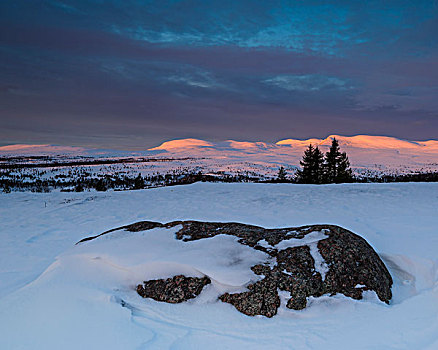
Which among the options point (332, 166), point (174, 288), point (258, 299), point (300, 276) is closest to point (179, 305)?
point (174, 288)

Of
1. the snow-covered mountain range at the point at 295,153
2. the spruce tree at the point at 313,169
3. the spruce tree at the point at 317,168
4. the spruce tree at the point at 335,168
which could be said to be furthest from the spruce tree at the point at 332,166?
the snow-covered mountain range at the point at 295,153

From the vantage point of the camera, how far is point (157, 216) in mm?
11297

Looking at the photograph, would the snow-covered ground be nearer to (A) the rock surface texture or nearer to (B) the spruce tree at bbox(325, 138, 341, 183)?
(A) the rock surface texture

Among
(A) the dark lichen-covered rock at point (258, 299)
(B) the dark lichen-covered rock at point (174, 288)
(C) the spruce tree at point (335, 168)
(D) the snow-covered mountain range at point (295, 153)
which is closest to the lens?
(A) the dark lichen-covered rock at point (258, 299)

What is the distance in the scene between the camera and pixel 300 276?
4031mm

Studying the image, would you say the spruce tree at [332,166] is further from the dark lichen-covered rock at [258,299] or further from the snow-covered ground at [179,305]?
the dark lichen-covered rock at [258,299]

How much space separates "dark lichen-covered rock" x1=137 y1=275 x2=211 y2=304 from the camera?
13.1 ft

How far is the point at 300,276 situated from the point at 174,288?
6.27 ft

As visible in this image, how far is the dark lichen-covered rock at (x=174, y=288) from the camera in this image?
3.99 m

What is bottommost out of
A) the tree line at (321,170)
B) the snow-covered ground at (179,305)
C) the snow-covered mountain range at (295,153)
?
the snow-covered ground at (179,305)

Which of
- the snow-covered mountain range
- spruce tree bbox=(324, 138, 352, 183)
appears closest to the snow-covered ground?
spruce tree bbox=(324, 138, 352, 183)

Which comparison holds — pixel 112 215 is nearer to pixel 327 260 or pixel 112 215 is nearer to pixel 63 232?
pixel 63 232

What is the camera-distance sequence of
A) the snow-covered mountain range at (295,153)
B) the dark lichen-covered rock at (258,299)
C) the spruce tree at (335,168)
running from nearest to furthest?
1. the dark lichen-covered rock at (258,299)
2. the spruce tree at (335,168)
3. the snow-covered mountain range at (295,153)

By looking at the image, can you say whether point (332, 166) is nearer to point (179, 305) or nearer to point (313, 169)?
point (313, 169)
